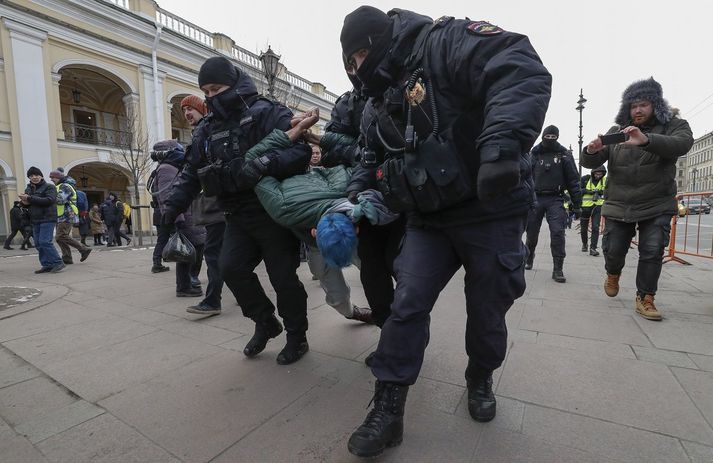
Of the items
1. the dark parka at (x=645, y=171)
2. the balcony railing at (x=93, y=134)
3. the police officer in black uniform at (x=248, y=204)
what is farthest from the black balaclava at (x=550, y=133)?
the balcony railing at (x=93, y=134)

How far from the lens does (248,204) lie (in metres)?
2.45

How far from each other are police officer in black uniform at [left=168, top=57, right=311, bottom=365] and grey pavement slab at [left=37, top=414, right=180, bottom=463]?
89cm

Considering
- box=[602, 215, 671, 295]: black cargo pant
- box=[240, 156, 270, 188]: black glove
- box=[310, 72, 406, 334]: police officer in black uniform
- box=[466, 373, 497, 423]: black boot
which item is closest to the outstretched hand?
box=[310, 72, 406, 334]: police officer in black uniform

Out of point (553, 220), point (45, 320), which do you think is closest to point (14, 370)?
point (45, 320)

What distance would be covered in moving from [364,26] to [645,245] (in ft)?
10.2

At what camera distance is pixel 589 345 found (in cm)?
261

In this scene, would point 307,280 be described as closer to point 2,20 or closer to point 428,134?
point 428,134

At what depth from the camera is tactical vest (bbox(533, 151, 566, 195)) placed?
510 centimetres

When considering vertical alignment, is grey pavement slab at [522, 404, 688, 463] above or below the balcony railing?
below

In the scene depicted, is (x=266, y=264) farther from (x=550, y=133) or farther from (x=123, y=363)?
(x=550, y=133)

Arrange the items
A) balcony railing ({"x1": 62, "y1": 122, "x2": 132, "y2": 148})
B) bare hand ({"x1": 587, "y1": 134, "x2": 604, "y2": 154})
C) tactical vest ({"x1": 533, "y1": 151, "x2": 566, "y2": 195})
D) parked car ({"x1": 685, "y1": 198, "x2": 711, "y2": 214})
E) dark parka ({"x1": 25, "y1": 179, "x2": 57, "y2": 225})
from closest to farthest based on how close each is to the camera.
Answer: bare hand ({"x1": 587, "y1": 134, "x2": 604, "y2": 154}) < tactical vest ({"x1": 533, "y1": 151, "x2": 566, "y2": 195}) < dark parka ({"x1": 25, "y1": 179, "x2": 57, "y2": 225}) < parked car ({"x1": 685, "y1": 198, "x2": 711, "y2": 214}) < balcony railing ({"x1": 62, "y1": 122, "x2": 132, "y2": 148})

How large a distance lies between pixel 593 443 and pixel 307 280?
4.05 meters

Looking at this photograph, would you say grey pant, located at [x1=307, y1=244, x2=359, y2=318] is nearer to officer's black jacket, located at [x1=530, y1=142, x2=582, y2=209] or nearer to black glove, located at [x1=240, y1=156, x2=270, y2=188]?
black glove, located at [x1=240, y1=156, x2=270, y2=188]

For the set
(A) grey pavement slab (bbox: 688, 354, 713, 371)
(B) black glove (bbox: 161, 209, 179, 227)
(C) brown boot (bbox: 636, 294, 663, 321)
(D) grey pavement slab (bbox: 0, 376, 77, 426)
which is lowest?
(D) grey pavement slab (bbox: 0, 376, 77, 426)
